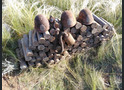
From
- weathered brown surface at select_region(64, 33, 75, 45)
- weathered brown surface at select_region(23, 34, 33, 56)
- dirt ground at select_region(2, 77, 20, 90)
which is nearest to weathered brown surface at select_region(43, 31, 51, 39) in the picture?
weathered brown surface at select_region(64, 33, 75, 45)

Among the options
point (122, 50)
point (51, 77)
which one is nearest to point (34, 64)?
point (51, 77)

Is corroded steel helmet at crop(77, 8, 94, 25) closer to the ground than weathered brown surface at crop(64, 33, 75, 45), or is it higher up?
Result: higher up

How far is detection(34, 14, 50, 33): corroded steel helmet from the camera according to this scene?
1.70m

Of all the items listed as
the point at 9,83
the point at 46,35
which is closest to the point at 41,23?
the point at 46,35

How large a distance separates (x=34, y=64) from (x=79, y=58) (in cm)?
82

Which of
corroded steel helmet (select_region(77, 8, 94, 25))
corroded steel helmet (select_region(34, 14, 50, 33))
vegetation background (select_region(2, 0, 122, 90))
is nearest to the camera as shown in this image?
corroded steel helmet (select_region(34, 14, 50, 33))

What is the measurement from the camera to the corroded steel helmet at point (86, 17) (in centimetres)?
182

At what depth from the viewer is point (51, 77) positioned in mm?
2213

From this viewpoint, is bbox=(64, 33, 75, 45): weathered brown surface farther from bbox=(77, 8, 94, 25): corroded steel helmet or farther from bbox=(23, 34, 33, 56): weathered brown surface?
bbox=(23, 34, 33, 56): weathered brown surface

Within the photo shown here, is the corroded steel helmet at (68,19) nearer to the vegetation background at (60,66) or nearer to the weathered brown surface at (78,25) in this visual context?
the weathered brown surface at (78,25)

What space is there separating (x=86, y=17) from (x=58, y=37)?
0.48 metres

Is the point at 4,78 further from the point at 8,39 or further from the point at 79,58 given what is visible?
the point at 79,58

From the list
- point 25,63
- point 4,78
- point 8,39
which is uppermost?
point 8,39

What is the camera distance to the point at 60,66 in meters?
2.37
